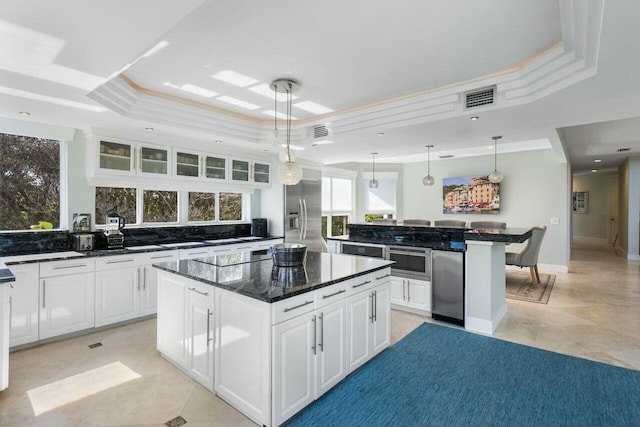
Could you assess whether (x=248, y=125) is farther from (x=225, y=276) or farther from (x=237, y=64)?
(x=225, y=276)

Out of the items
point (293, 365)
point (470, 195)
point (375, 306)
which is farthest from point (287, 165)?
point (470, 195)

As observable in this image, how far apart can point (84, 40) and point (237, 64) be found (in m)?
1.20

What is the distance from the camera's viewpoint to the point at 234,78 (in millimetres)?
3152

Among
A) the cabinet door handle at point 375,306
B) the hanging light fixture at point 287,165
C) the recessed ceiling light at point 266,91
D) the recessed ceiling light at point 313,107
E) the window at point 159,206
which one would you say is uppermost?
the recessed ceiling light at point 313,107

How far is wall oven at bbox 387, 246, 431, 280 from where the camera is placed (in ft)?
12.9

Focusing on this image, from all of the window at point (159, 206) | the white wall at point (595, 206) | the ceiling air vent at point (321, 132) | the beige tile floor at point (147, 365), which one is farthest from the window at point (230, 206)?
the white wall at point (595, 206)

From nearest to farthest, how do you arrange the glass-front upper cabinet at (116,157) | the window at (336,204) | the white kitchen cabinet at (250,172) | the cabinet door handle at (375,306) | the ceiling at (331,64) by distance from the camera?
the ceiling at (331,64) → the cabinet door handle at (375,306) → the glass-front upper cabinet at (116,157) → the white kitchen cabinet at (250,172) → the window at (336,204)

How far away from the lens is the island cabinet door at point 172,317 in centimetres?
256

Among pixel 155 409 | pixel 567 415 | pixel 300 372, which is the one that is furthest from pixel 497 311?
pixel 155 409

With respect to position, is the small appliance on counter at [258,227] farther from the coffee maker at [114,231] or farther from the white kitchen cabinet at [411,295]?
the white kitchen cabinet at [411,295]

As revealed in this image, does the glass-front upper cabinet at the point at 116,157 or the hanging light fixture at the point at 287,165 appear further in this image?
the glass-front upper cabinet at the point at 116,157

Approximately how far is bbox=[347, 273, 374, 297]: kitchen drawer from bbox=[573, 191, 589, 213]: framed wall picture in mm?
13453

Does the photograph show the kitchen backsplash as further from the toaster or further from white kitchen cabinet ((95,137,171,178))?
white kitchen cabinet ((95,137,171,178))

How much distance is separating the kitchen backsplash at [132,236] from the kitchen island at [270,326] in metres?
1.96
